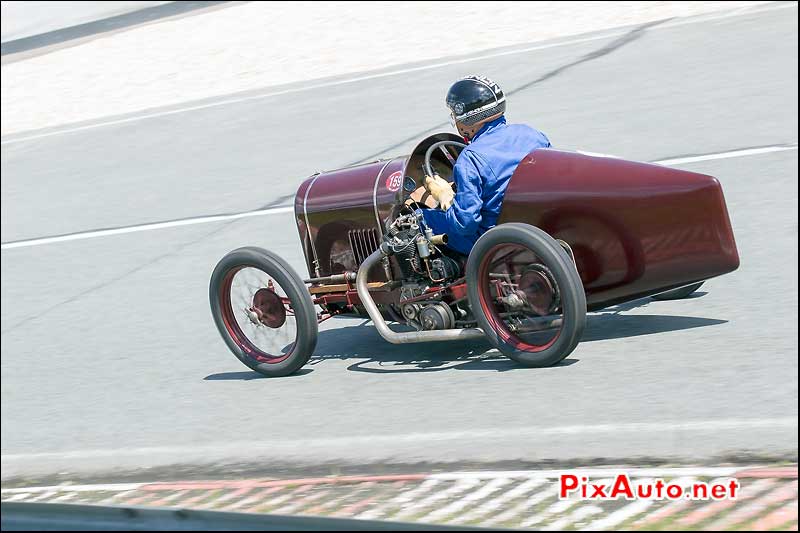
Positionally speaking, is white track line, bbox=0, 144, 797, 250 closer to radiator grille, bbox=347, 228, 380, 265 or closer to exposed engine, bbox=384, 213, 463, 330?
radiator grille, bbox=347, 228, 380, 265

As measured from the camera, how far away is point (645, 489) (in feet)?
16.0

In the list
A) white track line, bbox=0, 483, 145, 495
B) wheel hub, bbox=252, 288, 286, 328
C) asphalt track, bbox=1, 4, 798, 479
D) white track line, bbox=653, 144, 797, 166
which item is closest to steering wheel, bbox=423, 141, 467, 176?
asphalt track, bbox=1, 4, 798, 479

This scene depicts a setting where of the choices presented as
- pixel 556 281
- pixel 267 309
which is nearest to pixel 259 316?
pixel 267 309

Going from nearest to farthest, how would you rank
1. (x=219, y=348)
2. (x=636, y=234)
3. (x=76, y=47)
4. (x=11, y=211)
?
(x=636, y=234) < (x=219, y=348) < (x=11, y=211) < (x=76, y=47)

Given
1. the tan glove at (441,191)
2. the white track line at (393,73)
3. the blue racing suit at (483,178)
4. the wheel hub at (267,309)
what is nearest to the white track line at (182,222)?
the blue racing suit at (483,178)

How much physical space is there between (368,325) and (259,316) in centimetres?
105

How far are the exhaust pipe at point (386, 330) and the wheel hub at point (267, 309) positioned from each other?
53 centimetres

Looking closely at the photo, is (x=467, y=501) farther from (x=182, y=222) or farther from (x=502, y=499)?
(x=182, y=222)

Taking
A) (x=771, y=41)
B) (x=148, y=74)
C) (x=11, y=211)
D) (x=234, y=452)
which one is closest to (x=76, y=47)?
(x=148, y=74)

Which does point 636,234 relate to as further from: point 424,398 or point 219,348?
point 219,348

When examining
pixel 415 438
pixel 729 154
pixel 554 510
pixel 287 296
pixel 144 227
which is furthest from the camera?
pixel 144 227

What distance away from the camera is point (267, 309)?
720cm

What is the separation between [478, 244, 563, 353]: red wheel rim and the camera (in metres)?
6.14

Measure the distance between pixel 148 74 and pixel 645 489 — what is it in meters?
16.9
